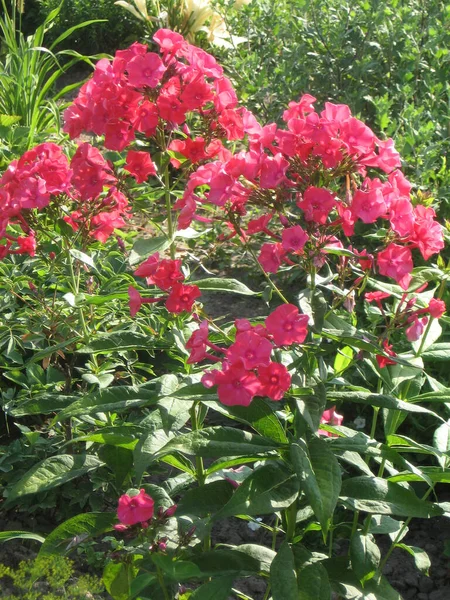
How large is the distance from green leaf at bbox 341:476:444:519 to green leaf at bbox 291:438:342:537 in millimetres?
156

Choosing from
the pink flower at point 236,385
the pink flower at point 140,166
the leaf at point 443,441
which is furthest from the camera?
the leaf at point 443,441

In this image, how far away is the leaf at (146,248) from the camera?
191 centimetres

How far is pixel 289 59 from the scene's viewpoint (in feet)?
15.1

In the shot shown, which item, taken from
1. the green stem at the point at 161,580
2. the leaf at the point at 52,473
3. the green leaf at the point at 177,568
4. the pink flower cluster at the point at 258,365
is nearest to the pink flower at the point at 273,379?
the pink flower cluster at the point at 258,365

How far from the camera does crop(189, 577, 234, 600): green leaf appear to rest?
1.87 m

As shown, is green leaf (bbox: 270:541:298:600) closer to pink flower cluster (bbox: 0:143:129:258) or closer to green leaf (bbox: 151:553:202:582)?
green leaf (bbox: 151:553:202:582)

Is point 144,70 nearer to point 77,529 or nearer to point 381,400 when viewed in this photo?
point 381,400

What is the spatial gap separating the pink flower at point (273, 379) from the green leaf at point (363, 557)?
1.93ft

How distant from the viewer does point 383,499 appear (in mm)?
1893

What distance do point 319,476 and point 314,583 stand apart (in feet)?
0.84

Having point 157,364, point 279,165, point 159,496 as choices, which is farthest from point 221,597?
point 157,364

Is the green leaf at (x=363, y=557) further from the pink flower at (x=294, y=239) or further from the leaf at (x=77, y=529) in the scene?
the pink flower at (x=294, y=239)

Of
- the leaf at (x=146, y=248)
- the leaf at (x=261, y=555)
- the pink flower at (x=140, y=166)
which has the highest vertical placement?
the pink flower at (x=140, y=166)

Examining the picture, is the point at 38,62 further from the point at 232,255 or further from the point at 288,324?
the point at 288,324
